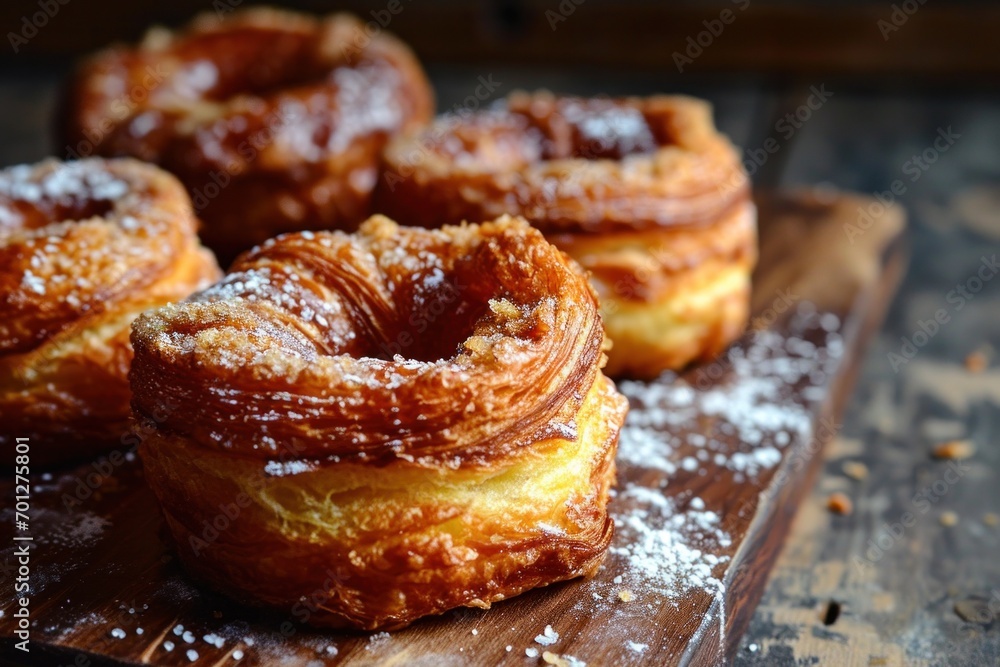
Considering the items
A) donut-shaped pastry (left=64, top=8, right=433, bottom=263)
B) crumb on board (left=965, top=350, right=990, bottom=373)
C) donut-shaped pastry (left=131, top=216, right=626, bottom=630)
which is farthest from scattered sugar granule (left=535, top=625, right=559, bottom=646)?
crumb on board (left=965, top=350, right=990, bottom=373)

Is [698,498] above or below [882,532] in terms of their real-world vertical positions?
above

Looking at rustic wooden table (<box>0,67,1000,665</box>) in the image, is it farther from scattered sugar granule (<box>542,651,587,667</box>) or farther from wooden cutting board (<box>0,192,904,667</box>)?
scattered sugar granule (<box>542,651,587,667</box>)

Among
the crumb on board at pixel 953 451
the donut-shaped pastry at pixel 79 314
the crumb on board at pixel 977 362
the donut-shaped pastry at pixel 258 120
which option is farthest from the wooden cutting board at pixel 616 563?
the donut-shaped pastry at pixel 258 120

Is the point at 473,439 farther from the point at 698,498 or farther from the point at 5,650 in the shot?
the point at 5,650

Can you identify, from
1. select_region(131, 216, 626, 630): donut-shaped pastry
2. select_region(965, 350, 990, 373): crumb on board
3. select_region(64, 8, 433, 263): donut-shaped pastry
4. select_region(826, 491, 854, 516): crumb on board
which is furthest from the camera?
select_region(64, 8, 433, 263): donut-shaped pastry

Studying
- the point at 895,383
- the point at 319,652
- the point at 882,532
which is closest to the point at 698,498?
the point at 882,532
